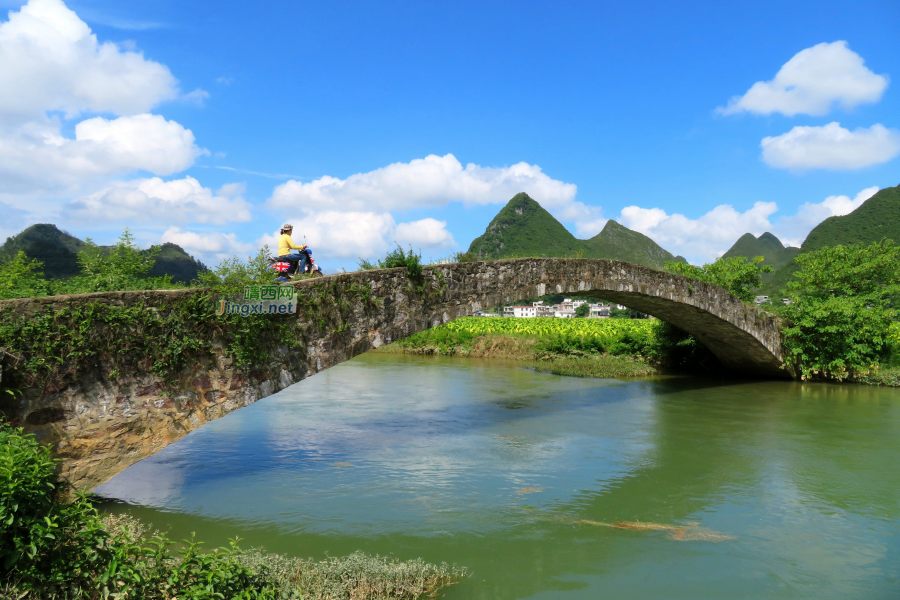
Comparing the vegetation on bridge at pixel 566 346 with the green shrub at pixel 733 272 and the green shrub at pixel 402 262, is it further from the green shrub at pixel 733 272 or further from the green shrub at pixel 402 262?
the green shrub at pixel 402 262

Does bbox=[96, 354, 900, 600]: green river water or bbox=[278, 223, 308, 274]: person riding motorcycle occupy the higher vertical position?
bbox=[278, 223, 308, 274]: person riding motorcycle

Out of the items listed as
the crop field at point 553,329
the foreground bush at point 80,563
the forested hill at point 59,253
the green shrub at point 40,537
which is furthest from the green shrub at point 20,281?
the crop field at point 553,329

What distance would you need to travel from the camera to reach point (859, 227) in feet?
167

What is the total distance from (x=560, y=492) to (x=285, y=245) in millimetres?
5214

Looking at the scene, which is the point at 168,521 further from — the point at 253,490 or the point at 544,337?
the point at 544,337

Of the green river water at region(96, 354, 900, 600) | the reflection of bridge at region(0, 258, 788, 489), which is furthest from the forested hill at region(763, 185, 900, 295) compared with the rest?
the reflection of bridge at region(0, 258, 788, 489)

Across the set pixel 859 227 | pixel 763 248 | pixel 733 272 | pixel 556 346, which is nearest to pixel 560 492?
pixel 733 272

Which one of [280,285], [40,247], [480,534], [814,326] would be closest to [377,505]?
[480,534]

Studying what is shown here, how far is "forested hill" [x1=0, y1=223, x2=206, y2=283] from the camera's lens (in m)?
14.0

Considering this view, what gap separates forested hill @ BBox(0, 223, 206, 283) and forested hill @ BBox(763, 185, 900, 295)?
149 ft

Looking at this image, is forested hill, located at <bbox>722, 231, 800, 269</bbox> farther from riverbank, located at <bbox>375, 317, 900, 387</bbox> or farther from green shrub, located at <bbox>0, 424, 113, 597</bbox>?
green shrub, located at <bbox>0, 424, 113, 597</bbox>

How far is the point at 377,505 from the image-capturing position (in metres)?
7.12

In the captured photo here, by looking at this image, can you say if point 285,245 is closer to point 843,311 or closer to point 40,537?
point 40,537

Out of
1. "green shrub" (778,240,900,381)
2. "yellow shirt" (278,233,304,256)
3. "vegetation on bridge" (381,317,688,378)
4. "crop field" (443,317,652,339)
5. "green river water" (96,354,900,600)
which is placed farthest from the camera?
"crop field" (443,317,652,339)
